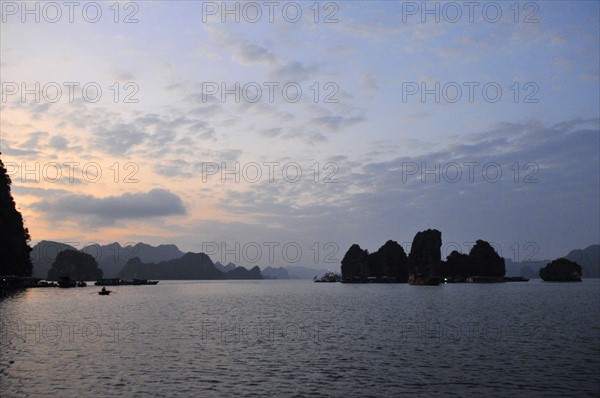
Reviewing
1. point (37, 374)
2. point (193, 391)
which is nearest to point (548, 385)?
point (193, 391)

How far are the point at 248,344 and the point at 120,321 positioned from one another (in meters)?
39.5

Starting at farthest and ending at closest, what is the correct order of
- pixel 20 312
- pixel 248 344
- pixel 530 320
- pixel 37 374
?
pixel 20 312 < pixel 530 320 < pixel 248 344 < pixel 37 374

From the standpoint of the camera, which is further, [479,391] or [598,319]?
[598,319]

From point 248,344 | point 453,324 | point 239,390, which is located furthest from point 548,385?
point 453,324

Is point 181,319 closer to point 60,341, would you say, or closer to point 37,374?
point 60,341

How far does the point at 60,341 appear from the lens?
6259cm

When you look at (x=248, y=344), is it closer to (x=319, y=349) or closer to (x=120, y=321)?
(x=319, y=349)

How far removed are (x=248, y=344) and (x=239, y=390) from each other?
955 inches

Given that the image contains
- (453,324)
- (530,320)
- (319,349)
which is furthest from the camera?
(530,320)

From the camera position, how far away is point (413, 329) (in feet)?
262

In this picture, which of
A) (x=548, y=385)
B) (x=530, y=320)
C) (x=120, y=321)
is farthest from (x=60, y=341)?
(x=530, y=320)

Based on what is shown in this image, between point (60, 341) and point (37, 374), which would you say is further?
point (60, 341)

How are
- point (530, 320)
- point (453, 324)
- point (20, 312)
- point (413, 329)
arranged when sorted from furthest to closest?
point (20, 312), point (530, 320), point (453, 324), point (413, 329)

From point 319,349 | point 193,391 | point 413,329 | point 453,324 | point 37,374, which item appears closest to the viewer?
point 193,391
